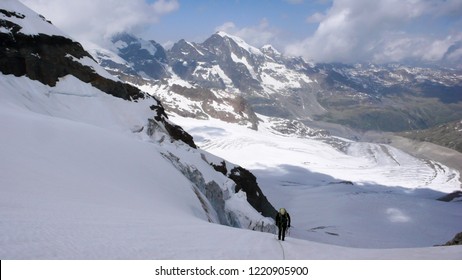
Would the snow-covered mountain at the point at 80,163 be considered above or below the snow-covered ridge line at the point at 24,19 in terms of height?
below

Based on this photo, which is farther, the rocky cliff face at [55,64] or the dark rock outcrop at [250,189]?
the dark rock outcrop at [250,189]

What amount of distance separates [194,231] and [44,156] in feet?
42.4

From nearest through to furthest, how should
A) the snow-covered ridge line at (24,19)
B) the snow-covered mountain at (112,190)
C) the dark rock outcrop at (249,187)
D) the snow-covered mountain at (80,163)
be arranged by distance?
1. the snow-covered mountain at (112,190)
2. the snow-covered mountain at (80,163)
3. the snow-covered ridge line at (24,19)
4. the dark rock outcrop at (249,187)

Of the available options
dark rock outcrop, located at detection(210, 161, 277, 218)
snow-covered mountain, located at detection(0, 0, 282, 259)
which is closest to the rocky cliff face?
snow-covered mountain, located at detection(0, 0, 282, 259)

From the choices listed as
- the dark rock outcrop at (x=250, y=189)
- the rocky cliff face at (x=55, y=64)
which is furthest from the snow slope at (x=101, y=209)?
the dark rock outcrop at (x=250, y=189)

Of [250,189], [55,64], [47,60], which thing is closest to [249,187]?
[250,189]

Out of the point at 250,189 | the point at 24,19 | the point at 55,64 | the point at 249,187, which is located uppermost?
the point at 24,19

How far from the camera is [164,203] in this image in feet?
87.4

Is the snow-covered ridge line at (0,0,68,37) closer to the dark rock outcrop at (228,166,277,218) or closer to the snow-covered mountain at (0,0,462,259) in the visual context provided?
the snow-covered mountain at (0,0,462,259)

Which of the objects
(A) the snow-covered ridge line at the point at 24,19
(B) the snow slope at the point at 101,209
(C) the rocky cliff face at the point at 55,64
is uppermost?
(A) the snow-covered ridge line at the point at 24,19

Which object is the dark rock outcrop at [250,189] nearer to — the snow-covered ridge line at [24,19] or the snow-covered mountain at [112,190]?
the snow-covered mountain at [112,190]

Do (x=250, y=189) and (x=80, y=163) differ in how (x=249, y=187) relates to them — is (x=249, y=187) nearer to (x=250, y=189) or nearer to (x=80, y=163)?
(x=250, y=189)
